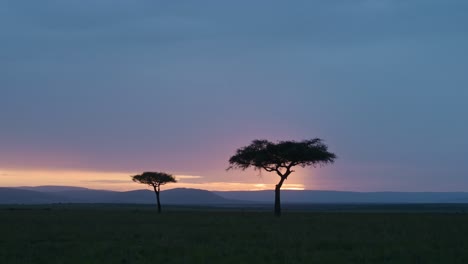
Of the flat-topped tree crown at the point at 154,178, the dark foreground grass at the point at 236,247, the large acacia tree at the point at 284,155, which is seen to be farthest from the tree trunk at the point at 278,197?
the flat-topped tree crown at the point at 154,178

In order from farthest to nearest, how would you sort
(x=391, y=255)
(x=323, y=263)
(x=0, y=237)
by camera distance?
(x=0, y=237)
(x=391, y=255)
(x=323, y=263)

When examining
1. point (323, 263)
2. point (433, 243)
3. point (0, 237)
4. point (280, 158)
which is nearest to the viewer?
point (323, 263)

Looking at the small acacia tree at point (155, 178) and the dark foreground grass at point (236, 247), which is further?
the small acacia tree at point (155, 178)

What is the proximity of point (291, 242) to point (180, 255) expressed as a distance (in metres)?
6.94

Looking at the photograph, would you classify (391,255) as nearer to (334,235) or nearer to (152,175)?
(334,235)

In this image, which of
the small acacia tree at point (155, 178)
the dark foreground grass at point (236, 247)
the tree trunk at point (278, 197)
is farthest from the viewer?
the small acacia tree at point (155, 178)

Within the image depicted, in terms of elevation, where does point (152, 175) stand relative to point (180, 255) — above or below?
above

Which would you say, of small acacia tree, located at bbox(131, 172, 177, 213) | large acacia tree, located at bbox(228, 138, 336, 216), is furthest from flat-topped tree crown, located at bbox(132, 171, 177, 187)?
large acacia tree, located at bbox(228, 138, 336, 216)

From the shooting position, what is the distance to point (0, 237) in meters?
34.5

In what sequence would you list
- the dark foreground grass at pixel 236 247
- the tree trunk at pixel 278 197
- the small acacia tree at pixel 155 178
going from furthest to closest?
1. the small acacia tree at pixel 155 178
2. the tree trunk at pixel 278 197
3. the dark foreground grass at pixel 236 247

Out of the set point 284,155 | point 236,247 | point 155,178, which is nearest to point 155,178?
point 155,178

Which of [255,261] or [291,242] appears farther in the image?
[291,242]

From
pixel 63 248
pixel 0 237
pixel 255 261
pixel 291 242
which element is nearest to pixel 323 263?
pixel 255 261

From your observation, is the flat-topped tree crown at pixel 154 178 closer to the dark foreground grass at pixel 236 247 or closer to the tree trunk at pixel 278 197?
the tree trunk at pixel 278 197
